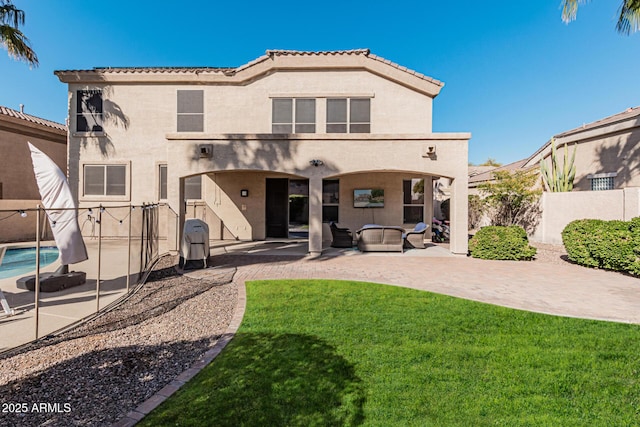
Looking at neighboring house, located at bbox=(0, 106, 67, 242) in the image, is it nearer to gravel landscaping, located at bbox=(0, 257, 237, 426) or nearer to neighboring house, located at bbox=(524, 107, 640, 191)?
gravel landscaping, located at bbox=(0, 257, 237, 426)

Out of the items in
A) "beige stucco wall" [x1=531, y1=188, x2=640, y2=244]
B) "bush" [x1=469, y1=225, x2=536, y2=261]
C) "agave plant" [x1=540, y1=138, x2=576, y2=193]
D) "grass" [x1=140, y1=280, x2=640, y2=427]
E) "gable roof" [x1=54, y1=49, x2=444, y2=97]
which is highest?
"gable roof" [x1=54, y1=49, x2=444, y2=97]

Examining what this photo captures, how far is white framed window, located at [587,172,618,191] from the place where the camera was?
1411 cm

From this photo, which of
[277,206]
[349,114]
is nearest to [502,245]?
[349,114]

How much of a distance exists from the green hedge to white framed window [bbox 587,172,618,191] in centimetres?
672

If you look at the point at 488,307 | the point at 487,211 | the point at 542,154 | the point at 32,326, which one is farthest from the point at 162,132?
the point at 542,154

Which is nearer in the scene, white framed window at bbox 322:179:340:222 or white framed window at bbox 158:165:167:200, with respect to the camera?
white framed window at bbox 158:165:167:200

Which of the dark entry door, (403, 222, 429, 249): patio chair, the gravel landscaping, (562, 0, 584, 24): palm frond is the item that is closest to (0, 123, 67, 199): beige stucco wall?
the dark entry door

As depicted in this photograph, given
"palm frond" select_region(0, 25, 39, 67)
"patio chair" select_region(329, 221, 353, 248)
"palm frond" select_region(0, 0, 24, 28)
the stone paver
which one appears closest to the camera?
the stone paver

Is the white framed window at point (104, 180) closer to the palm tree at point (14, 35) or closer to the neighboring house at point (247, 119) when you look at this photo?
the neighboring house at point (247, 119)

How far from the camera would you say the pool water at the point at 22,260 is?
27.2ft

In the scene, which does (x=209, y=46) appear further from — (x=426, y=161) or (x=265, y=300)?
(x=265, y=300)

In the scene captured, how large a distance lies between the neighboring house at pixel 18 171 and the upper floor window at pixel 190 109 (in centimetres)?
853

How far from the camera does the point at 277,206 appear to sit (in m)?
15.6

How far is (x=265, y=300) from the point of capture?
6.26m
